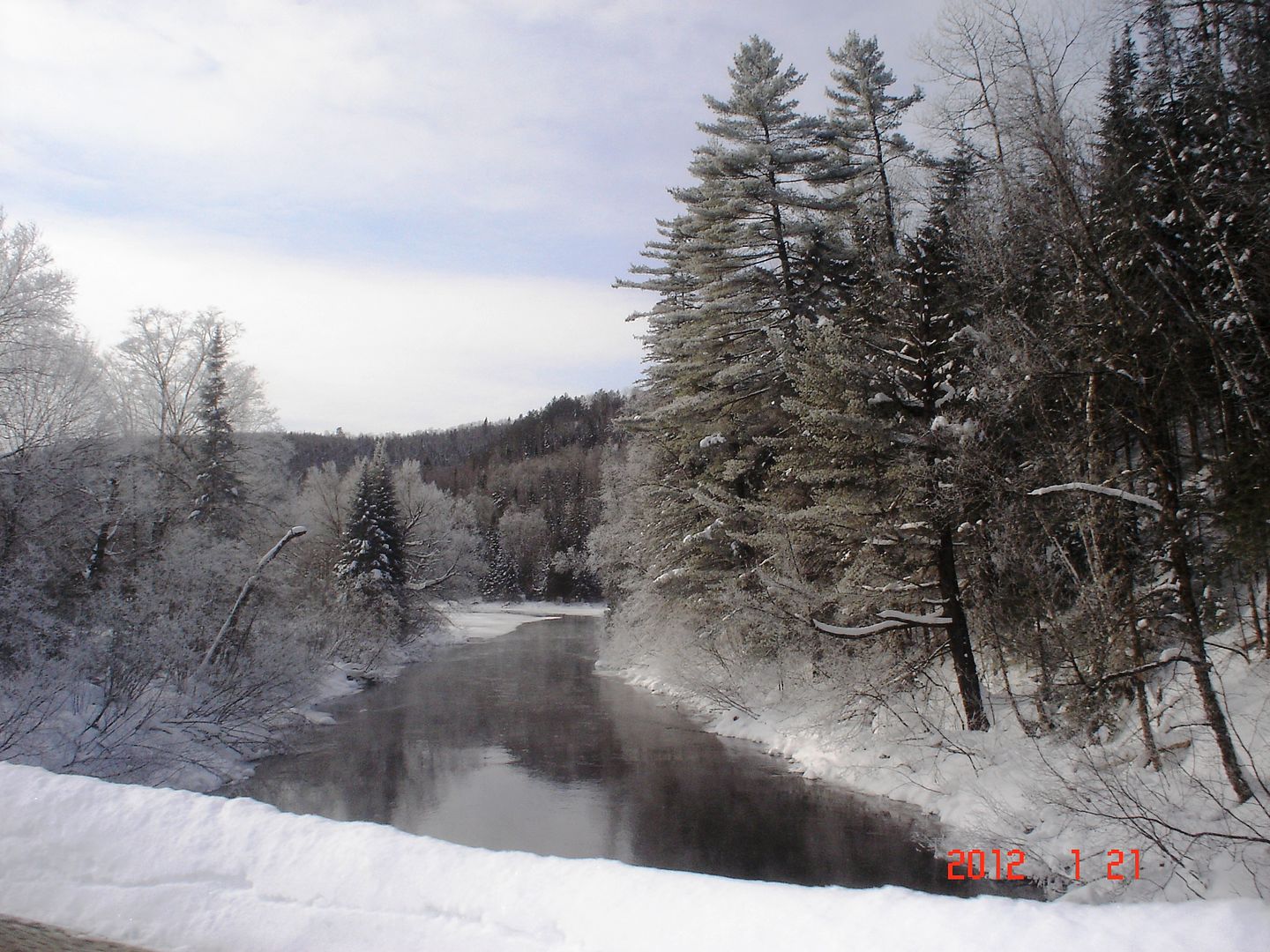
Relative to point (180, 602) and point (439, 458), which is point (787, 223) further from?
point (439, 458)

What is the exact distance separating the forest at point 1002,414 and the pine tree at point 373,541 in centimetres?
1539

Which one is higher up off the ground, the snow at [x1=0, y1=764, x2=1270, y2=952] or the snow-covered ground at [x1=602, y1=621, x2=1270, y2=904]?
the snow at [x1=0, y1=764, x2=1270, y2=952]

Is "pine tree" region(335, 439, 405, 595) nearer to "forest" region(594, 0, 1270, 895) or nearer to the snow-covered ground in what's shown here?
"forest" region(594, 0, 1270, 895)

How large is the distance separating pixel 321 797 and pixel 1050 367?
12.7 m

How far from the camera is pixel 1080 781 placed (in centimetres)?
800

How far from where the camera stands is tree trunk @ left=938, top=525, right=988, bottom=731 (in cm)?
1291

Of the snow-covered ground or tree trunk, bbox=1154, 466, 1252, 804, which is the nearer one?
the snow-covered ground

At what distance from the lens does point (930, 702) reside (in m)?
14.0

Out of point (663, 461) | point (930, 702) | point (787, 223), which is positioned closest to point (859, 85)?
point (787, 223)

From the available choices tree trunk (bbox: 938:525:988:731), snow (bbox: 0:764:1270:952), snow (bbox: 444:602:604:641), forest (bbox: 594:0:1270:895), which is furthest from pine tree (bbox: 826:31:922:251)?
snow (bbox: 444:602:604:641)
